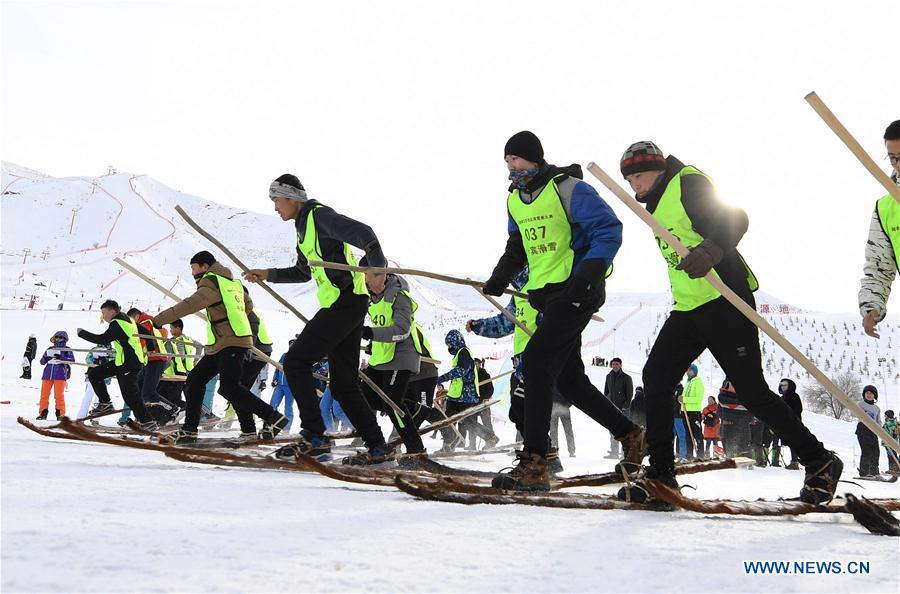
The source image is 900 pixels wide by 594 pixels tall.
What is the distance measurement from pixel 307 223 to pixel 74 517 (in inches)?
126

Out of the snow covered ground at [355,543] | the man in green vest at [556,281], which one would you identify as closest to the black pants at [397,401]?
the man in green vest at [556,281]

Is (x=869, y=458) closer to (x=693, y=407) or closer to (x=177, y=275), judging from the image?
(x=693, y=407)

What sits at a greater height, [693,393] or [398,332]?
[398,332]

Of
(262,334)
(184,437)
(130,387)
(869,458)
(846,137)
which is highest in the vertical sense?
(846,137)

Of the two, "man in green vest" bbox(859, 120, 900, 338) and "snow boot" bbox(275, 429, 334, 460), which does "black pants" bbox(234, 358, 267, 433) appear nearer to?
"snow boot" bbox(275, 429, 334, 460)

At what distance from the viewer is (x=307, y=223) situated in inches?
206

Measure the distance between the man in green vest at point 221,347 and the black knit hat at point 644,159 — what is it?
144 inches

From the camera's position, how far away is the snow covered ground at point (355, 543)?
1694 mm

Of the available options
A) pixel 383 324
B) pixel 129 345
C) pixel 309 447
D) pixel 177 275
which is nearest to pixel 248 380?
pixel 129 345

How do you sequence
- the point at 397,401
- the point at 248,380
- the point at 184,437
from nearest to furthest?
the point at 184,437
the point at 397,401
the point at 248,380

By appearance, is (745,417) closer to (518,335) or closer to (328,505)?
(518,335)

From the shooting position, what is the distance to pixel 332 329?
5.03 m
